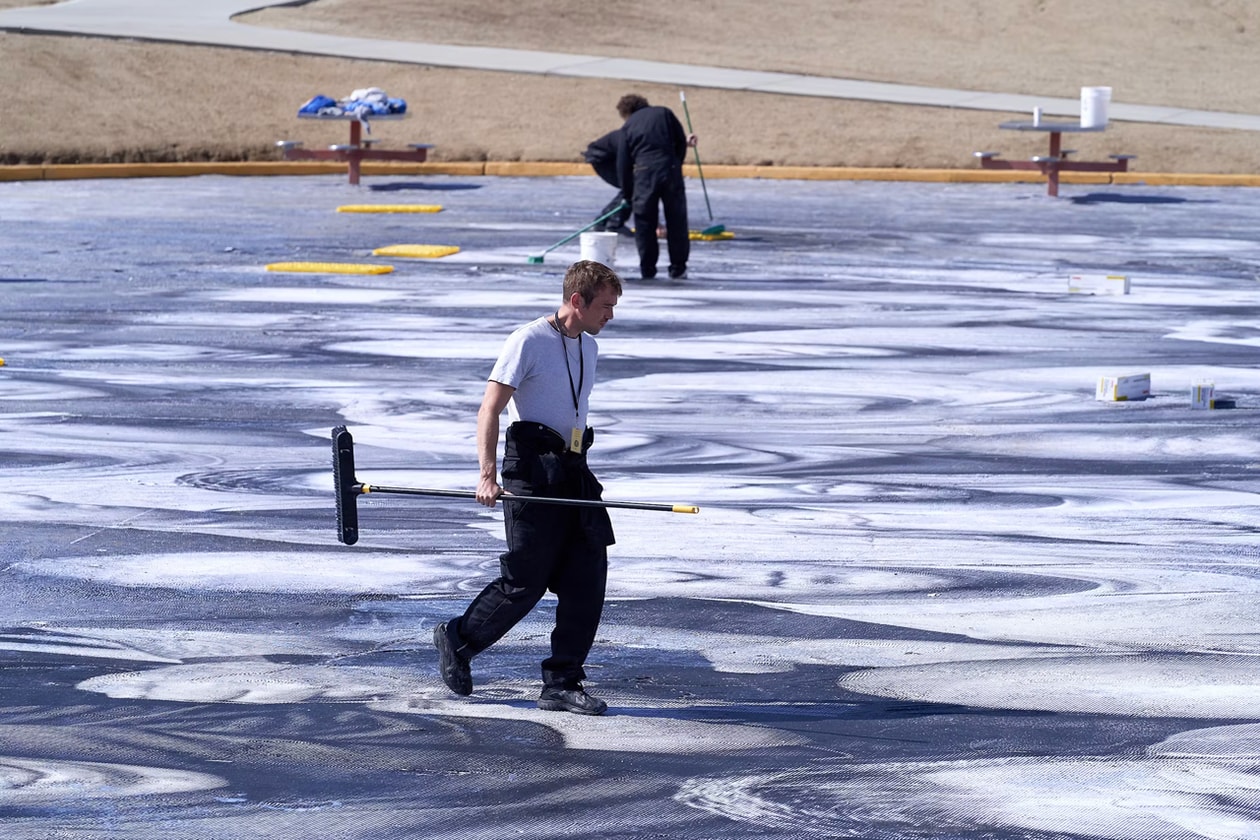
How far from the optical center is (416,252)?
60.2 ft

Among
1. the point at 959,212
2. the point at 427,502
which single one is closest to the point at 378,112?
the point at 959,212

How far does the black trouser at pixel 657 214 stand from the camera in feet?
55.4

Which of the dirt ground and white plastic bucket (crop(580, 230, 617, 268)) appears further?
the dirt ground

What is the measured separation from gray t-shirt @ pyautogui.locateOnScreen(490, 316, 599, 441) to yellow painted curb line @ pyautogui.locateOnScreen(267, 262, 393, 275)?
11.3m

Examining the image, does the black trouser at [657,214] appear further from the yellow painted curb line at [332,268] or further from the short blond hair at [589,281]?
the short blond hair at [589,281]

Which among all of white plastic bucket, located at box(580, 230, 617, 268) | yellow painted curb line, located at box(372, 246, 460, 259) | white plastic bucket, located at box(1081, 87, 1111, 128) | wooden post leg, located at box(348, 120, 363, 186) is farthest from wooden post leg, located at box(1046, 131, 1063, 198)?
white plastic bucket, located at box(580, 230, 617, 268)

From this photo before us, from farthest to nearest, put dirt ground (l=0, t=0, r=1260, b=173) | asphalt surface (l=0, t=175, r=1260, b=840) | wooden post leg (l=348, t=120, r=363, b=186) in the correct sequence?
dirt ground (l=0, t=0, r=1260, b=173)
wooden post leg (l=348, t=120, r=363, b=186)
asphalt surface (l=0, t=175, r=1260, b=840)

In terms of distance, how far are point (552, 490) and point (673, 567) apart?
202 cm

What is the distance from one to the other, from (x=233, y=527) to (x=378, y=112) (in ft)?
56.8

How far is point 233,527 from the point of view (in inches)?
339

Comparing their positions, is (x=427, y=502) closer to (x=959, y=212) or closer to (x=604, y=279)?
(x=604, y=279)

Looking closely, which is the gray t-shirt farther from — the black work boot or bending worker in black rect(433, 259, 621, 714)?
the black work boot

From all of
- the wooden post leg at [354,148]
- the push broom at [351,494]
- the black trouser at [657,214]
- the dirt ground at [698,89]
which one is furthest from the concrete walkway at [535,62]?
the push broom at [351,494]

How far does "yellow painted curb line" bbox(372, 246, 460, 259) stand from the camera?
1833 cm
